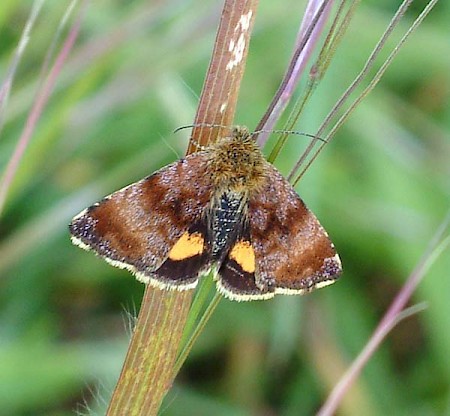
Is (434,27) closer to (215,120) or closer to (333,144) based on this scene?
(333,144)

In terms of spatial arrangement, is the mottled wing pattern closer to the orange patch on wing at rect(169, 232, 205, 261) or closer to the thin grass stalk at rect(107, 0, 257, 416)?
the orange patch on wing at rect(169, 232, 205, 261)

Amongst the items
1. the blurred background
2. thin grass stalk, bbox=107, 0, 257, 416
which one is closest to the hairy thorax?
thin grass stalk, bbox=107, 0, 257, 416

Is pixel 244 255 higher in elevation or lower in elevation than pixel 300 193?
higher

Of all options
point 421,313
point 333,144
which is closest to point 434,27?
point 333,144

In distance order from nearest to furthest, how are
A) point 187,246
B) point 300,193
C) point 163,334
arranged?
point 163,334 → point 187,246 → point 300,193

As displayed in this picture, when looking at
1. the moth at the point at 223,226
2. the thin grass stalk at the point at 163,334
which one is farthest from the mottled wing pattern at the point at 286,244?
the thin grass stalk at the point at 163,334

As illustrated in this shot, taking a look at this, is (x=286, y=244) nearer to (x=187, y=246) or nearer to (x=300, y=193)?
(x=187, y=246)

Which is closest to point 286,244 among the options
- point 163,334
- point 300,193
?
point 163,334
